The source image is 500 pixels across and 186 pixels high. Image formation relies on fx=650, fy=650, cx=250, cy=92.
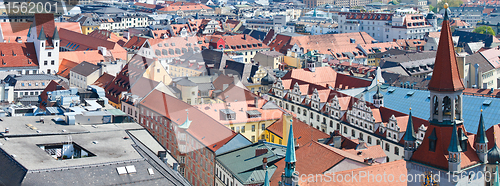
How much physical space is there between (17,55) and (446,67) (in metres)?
99.4

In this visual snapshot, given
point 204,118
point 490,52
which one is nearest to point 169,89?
point 204,118

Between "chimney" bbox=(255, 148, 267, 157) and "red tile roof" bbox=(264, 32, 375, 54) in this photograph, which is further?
"red tile roof" bbox=(264, 32, 375, 54)

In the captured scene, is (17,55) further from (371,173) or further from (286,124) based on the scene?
(371,173)

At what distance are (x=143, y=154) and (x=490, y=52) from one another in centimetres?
10867

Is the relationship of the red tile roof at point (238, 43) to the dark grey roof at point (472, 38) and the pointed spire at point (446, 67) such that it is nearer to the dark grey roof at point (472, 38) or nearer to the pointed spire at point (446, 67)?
the dark grey roof at point (472, 38)

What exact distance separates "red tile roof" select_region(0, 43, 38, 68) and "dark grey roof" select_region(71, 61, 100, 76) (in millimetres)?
13062

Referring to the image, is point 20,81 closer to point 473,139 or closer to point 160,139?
point 160,139

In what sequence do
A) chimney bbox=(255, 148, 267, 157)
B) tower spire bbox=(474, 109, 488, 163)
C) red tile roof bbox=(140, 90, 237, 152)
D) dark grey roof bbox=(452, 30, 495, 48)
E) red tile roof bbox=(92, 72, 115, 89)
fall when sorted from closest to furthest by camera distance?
tower spire bbox=(474, 109, 488, 163) < chimney bbox=(255, 148, 267, 157) < red tile roof bbox=(140, 90, 237, 152) < red tile roof bbox=(92, 72, 115, 89) < dark grey roof bbox=(452, 30, 495, 48)

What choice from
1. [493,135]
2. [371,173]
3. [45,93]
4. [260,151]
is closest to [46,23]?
[45,93]

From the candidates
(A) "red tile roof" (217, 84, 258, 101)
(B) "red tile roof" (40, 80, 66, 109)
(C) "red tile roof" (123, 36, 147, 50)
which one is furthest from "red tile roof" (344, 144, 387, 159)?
(C) "red tile roof" (123, 36, 147, 50)

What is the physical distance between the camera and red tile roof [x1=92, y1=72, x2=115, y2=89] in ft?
348

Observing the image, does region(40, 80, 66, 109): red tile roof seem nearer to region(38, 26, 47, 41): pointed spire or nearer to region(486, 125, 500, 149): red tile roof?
region(38, 26, 47, 41): pointed spire

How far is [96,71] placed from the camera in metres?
113

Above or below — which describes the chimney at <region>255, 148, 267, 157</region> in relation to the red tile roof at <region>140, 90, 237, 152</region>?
below
